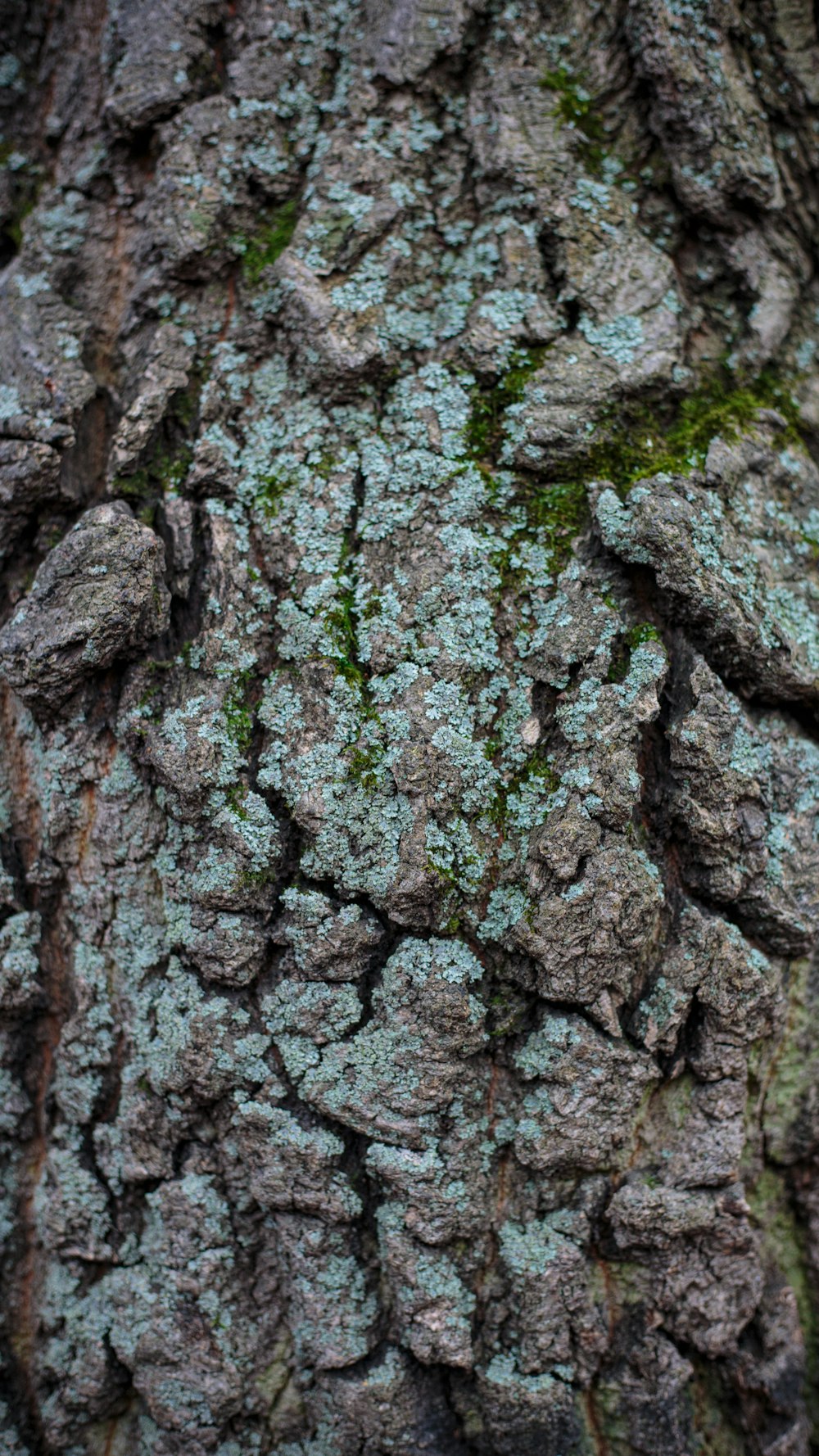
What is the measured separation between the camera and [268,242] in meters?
2.12

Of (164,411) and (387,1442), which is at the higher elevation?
(164,411)

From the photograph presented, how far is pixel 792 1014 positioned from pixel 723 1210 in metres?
0.49

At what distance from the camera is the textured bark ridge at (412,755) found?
184 centimetres

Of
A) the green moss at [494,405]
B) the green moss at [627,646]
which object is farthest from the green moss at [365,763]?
the green moss at [494,405]

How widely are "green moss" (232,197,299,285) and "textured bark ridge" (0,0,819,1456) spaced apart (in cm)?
1

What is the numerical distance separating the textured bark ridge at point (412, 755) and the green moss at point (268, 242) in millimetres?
11

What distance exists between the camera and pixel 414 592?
Result: 1.90 meters

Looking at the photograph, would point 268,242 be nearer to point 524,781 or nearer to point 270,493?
point 270,493

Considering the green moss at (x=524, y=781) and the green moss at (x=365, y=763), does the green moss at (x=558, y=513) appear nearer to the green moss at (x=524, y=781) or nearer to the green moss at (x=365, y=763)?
the green moss at (x=524, y=781)

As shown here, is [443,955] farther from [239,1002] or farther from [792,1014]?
[792,1014]

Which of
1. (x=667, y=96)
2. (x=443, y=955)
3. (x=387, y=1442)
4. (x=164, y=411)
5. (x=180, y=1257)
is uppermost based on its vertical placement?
(x=667, y=96)

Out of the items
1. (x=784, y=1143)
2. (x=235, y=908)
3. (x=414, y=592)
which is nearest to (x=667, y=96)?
(x=414, y=592)

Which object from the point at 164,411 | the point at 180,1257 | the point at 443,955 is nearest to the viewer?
the point at 443,955

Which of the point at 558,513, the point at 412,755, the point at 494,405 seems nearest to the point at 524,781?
the point at 412,755
